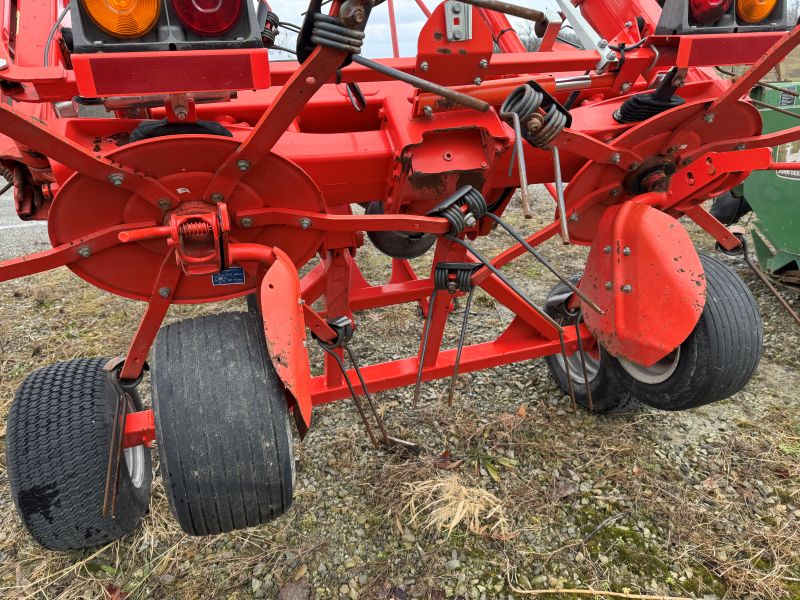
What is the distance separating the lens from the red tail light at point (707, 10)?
5.31ft

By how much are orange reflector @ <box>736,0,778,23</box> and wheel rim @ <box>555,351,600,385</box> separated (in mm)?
1497

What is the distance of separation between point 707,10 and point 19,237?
6.80 m

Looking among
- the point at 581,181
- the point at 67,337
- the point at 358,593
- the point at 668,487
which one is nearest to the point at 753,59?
the point at 581,181

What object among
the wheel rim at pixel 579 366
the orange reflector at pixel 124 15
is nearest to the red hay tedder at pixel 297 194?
the orange reflector at pixel 124 15

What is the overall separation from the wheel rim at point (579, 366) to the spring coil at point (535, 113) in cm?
144

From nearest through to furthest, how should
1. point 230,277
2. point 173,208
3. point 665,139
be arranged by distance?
point 173,208, point 230,277, point 665,139

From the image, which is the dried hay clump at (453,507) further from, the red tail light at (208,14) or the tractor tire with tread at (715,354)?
the red tail light at (208,14)

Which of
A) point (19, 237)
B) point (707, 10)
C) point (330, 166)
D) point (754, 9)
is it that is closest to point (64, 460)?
point (330, 166)

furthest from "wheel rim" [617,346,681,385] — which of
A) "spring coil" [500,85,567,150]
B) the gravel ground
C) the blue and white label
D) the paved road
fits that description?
the paved road

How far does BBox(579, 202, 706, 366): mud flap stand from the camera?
1.78 metres

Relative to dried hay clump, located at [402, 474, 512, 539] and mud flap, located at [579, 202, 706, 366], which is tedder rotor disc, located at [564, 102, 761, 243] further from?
dried hay clump, located at [402, 474, 512, 539]

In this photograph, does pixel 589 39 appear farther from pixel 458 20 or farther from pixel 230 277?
pixel 230 277

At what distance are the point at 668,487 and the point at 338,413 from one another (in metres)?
1.55

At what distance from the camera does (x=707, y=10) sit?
1626 millimetres
